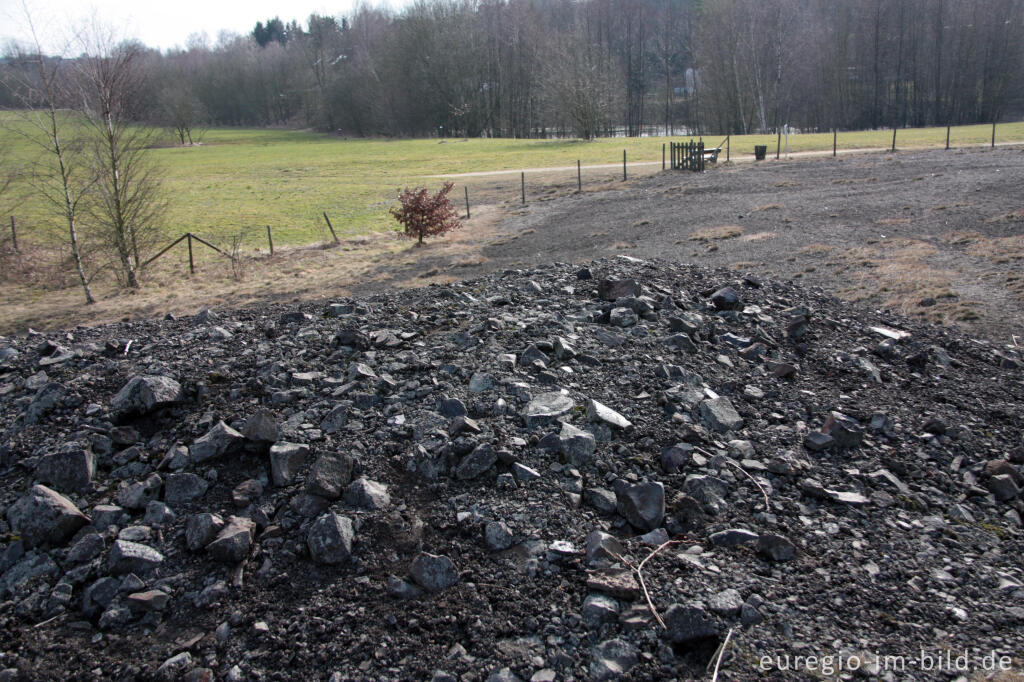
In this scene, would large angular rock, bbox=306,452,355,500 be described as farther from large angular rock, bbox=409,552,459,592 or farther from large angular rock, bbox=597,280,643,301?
large angular rock, bbox=597,280,643,301

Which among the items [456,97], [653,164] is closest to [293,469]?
[653,164]

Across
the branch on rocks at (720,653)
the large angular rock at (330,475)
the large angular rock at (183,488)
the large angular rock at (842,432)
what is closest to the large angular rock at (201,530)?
the large angular rock at (183,488)

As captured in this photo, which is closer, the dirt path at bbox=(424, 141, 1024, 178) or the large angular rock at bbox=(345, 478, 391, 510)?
the large angular rock at bbox=(345, 478, 391, 510)

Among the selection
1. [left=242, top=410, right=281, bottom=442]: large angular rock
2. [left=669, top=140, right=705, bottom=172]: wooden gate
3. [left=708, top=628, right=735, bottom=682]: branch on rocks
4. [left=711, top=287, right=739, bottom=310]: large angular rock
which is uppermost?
[left=669, top=140, right=705, bottom=172]: wooden gate

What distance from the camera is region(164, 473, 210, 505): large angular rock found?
4379 mm

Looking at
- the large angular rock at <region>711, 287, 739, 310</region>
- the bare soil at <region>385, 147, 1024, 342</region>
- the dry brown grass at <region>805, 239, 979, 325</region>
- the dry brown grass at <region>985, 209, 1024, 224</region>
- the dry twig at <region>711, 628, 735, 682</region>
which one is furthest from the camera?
the dry brown grass at <region>985, 209, 1024, 224</region>

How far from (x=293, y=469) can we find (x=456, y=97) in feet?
278

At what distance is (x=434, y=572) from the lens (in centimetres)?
373

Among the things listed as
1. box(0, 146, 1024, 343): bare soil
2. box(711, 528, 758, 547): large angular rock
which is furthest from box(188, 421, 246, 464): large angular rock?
box(0, 146, 1024, 343): bare soil

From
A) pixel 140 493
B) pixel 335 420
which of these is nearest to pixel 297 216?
pixel 335 420

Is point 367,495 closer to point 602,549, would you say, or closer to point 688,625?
point 602,549

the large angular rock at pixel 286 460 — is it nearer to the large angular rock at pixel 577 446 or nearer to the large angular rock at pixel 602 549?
the large angular rock at pixel 577 446

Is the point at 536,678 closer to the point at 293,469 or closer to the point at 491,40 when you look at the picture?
the point at 293,469

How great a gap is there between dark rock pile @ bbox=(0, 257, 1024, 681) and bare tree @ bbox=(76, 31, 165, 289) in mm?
13038
